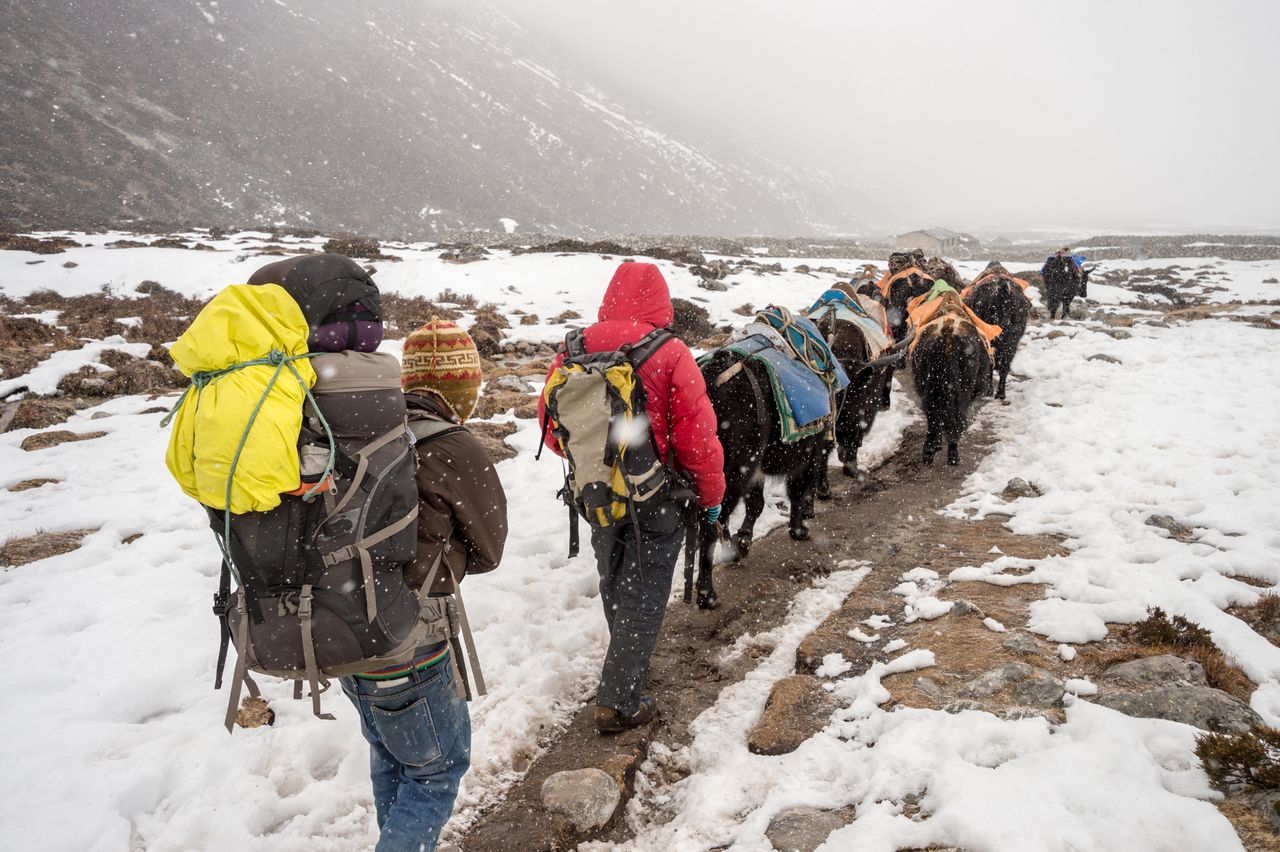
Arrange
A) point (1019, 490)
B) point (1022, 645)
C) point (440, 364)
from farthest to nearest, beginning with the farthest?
1. point (1019, 490)
2. point (1022, 645)
3. point (440, 364)

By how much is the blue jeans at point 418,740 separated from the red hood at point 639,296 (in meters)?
1.94

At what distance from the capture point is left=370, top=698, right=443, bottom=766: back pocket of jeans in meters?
2.05

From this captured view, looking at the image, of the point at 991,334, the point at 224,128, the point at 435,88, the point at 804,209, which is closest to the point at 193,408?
the point at 991,334

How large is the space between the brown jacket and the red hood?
1.33 meters

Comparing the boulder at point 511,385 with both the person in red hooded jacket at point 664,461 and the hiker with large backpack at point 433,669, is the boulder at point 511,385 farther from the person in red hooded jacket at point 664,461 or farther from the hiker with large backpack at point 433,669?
the hiker with large backpack at point 433,669

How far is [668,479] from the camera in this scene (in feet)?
10.5

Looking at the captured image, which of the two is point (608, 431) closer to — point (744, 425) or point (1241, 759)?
point (744, 425)

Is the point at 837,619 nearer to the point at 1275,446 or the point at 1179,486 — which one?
the point at 1179,486

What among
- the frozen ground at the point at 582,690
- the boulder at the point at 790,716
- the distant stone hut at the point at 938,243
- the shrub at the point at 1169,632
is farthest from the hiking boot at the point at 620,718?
the distant stone hut at the point at 938,243

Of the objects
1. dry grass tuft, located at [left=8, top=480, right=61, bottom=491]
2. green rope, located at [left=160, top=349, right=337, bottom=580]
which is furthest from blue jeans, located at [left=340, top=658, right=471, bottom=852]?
dry grass tuft, located at [left=8, top=480, right=61, bottom=491]

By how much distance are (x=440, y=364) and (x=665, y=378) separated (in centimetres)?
119

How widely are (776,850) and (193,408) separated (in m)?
2.63

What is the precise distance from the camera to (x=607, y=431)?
9.68ft

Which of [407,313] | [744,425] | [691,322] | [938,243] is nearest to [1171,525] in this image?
[744,425]
